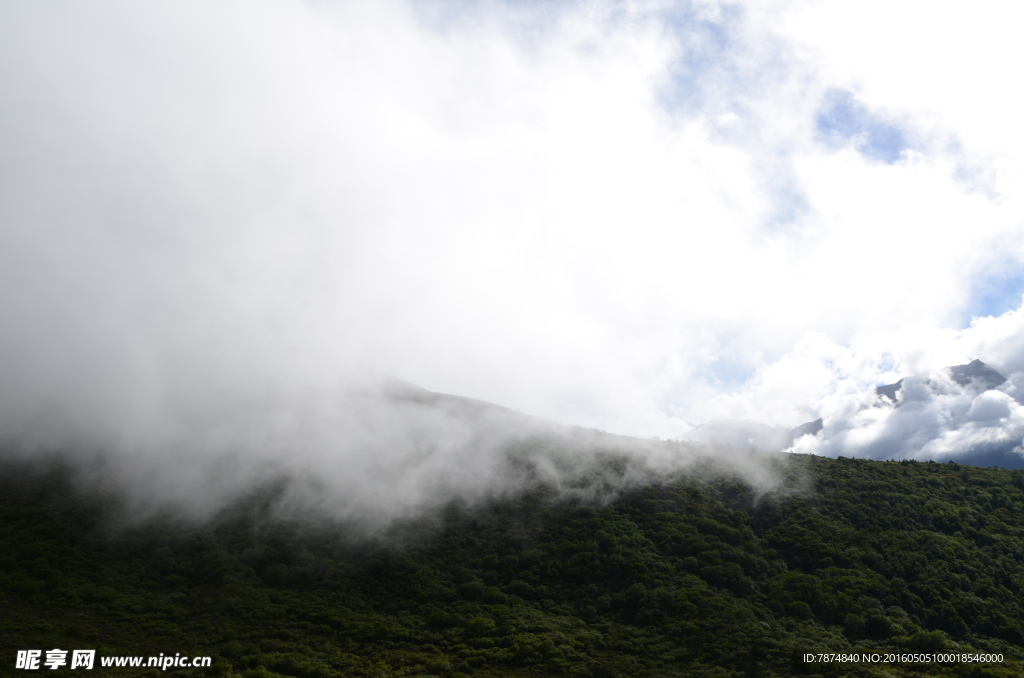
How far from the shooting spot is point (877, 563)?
2285 inches

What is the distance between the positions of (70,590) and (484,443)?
59262mm

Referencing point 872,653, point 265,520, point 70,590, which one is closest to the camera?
point 872,653

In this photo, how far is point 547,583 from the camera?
5888cm

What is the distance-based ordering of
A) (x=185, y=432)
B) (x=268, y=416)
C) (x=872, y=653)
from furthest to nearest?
1. (x=268, y=416)
2. (x=185, y=432)
3. (x=872, y=653)

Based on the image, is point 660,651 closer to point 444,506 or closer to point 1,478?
point 444,506

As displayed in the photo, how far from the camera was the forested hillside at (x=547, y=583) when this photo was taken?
4366 centimetres

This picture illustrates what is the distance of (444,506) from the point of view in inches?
2948

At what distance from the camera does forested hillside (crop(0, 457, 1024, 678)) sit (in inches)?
1719

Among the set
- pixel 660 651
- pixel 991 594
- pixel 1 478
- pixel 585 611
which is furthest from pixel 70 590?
pixel 991 594

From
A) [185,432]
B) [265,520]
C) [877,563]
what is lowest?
[877,563]

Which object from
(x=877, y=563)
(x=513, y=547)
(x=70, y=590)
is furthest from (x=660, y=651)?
(x=70, y=590)

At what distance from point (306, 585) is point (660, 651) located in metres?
36.5

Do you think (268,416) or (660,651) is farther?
(268,416)

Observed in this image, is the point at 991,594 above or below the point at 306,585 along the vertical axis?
below
